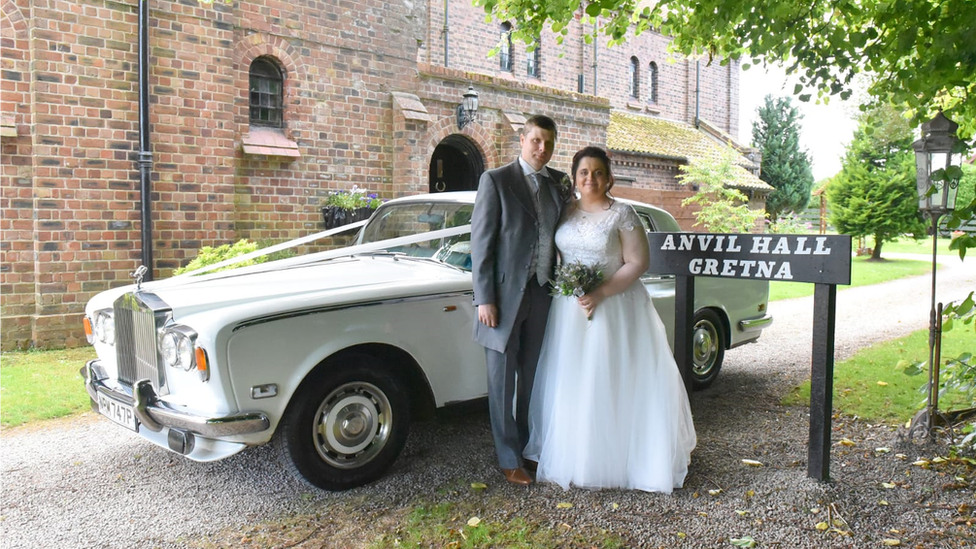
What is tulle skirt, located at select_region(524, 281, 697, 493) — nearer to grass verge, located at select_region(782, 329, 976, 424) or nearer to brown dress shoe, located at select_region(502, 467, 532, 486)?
brown dress shoe, located at select_region(502, 467, 532, 486)

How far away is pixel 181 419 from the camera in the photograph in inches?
143

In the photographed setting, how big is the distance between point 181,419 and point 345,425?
86 centimetres

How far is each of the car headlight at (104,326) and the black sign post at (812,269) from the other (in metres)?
3.71

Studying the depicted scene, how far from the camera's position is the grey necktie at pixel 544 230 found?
13.9 ft

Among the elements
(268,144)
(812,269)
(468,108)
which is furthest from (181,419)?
(468,108)

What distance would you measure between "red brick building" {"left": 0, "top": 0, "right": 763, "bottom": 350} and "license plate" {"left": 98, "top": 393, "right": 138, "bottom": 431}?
18.1 feet

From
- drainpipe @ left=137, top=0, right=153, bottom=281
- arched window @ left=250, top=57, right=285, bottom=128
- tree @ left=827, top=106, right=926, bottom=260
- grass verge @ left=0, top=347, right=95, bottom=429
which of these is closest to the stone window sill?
arched window @ left=250, top=57, right=285, bottom=128

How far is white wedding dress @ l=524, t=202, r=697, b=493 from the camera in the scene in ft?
13.2

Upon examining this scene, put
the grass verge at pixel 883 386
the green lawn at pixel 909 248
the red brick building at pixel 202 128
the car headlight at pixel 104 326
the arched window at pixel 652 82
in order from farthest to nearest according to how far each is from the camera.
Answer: the green lawn at pixel 909 248
the arched window at pixel 652 82
the red brick building at pixel 202 128
the grass verge at pixel 883 386
the car headlight at pixel 104 326

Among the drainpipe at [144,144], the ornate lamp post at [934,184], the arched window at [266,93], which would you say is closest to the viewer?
the ornate lamp post at [934,184]

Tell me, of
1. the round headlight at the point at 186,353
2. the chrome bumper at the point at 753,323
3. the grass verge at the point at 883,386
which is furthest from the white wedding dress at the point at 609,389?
the chrome bumper at the point at 753,323

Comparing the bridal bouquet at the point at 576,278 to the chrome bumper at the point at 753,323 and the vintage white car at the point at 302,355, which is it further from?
the chrome bumper at the point at 753,323

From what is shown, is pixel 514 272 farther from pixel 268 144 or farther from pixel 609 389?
pixel 268 144

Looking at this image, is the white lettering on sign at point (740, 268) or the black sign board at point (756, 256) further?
the white lettering on sign at point (740, 268)
